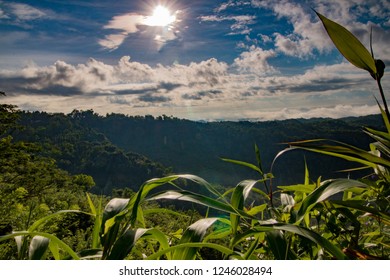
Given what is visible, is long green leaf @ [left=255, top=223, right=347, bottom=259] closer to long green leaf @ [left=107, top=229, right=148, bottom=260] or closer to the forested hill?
long green leaf @ [left=107, top=229, right=148, bottom=260]

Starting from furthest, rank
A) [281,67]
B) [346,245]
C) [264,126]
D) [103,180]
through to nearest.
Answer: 1. [264,126]
2. [103,180]
3. [281,67]
4. [346,245]

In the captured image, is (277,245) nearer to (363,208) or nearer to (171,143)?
(363,208)

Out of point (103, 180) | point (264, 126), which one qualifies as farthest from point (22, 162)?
point (264, 126)

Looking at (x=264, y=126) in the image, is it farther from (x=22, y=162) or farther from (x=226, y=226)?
(x=226, y=226)

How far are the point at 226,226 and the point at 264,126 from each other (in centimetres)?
7735

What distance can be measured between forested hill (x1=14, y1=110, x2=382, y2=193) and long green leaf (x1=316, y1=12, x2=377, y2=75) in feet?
150

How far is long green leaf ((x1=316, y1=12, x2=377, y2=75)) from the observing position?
43 centimetres

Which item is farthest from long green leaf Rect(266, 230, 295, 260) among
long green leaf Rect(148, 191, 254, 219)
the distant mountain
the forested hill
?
the distant mountain

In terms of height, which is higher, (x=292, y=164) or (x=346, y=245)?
(x=346, y=245)

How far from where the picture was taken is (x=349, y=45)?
0.44 metres

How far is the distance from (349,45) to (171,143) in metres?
82.6

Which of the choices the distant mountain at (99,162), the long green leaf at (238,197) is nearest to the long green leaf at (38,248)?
the long green leaf at (238,197)

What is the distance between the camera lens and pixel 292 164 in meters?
70.2

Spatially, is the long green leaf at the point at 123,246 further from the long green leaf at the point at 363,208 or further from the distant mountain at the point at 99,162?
the distant mountain at the point at 99,162
